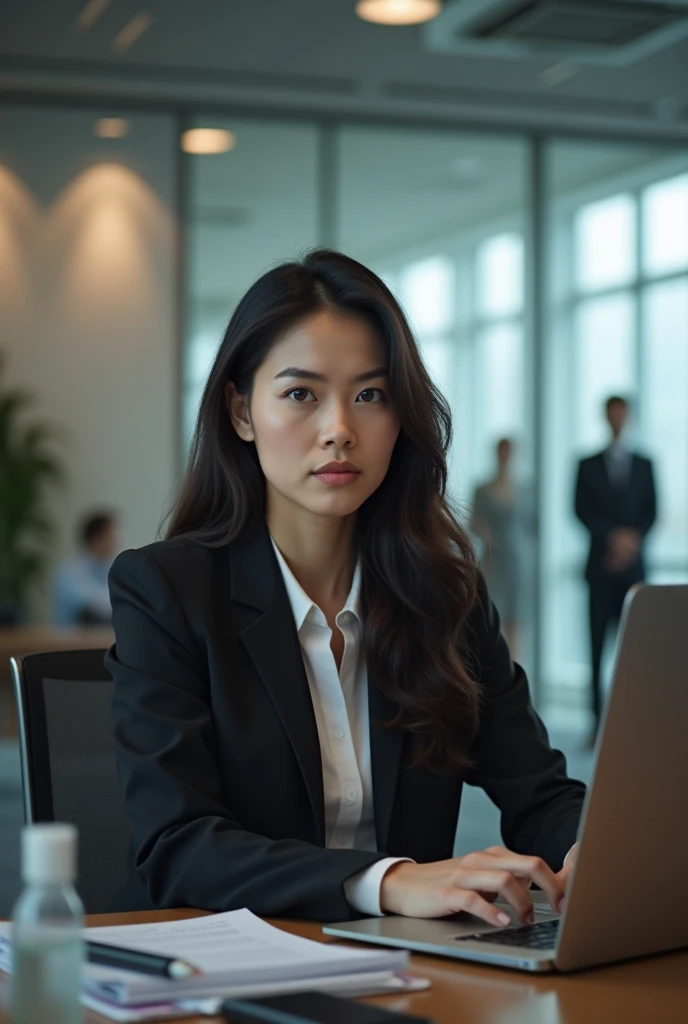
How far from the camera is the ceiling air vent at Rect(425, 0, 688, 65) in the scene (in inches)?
248

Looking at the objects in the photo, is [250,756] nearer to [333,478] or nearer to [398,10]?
[333,478]

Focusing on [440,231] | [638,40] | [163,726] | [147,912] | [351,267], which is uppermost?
[638,40]

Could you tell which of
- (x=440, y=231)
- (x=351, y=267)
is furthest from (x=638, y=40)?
(x=351, y=267)

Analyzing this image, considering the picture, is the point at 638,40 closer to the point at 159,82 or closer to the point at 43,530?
the point at 159,82

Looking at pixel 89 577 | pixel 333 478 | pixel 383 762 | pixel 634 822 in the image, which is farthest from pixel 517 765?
pixel 89 577

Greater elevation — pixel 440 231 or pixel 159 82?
pixel 159 82

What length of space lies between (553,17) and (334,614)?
203 inches

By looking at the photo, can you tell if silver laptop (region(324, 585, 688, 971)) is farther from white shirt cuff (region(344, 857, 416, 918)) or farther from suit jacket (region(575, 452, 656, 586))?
suit jacket (region(575, 452, 656, 586))

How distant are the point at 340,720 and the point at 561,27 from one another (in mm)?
Result: 5484

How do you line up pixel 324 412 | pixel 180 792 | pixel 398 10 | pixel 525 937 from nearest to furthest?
pixel 525 937 < pixel 180 792 < pixel 324 412 < pixel 398 10

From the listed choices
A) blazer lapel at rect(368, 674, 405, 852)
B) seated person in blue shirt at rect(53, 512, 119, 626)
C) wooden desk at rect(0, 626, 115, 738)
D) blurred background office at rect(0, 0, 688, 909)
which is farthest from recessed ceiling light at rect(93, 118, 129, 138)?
blazer lapel at rect(368, 674, 405, 852)

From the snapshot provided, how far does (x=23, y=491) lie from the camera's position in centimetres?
778

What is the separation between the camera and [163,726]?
157cm

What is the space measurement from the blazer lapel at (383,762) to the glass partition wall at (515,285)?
664 centimetres
